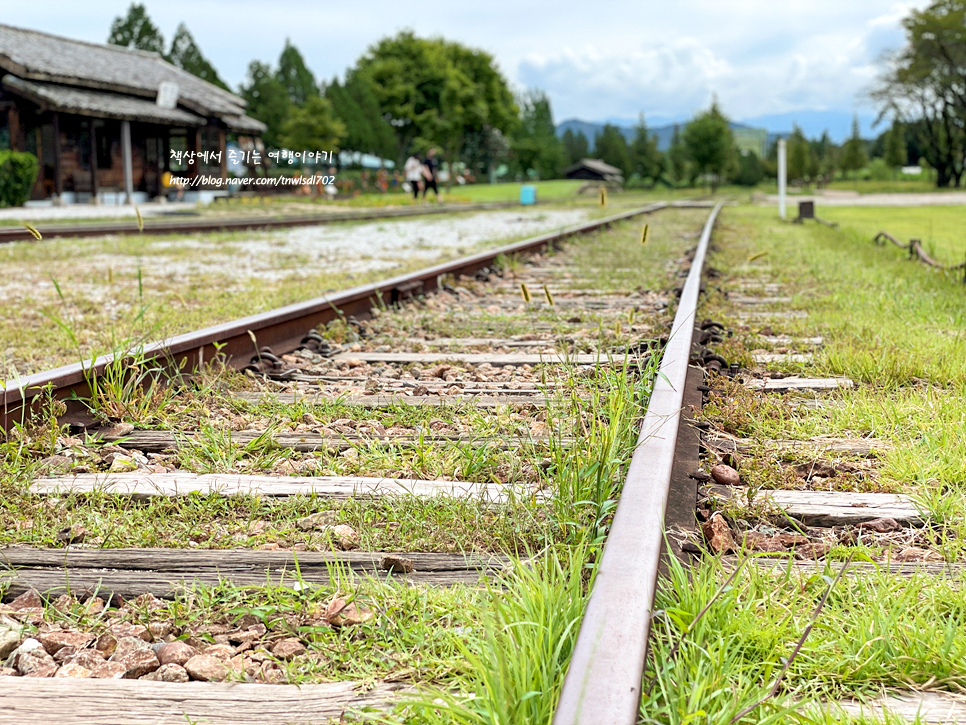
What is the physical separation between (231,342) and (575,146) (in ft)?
387

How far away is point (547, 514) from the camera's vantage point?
6.37 feet

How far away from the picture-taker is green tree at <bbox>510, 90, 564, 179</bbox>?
317 ft

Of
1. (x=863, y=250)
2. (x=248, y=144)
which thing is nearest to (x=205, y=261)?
(x=863, y=250)

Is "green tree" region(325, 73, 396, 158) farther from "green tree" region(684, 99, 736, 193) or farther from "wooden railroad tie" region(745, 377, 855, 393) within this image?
"wooden railroad tie" region(745, 377, 855, 393)

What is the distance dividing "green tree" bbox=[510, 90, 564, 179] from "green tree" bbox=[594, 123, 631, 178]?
4.93m

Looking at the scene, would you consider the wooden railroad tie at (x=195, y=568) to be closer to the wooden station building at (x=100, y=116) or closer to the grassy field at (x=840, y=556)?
the grassy field at (x=840, y=556)

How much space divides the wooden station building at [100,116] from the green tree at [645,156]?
65.6m

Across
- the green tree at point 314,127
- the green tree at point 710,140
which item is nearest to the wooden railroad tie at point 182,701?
the green tree at point 314,127

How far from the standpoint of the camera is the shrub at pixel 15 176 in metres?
21.9

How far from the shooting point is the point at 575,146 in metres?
117

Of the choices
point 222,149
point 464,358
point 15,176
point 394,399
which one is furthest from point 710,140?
point 394,399

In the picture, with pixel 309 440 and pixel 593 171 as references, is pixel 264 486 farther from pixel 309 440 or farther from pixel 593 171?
pixel 593 171

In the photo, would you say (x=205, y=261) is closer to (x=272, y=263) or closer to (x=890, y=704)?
(x=272, y=263)

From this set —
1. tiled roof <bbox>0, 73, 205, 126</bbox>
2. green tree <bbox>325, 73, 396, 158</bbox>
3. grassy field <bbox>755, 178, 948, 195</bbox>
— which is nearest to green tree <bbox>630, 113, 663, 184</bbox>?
grassy field <bbox>755, 178, 948, 195</bbox>
